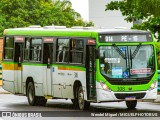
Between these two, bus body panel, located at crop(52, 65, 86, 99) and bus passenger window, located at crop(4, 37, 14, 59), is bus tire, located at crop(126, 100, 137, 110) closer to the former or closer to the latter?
bus body panel, located at crop(52, 65, 86, 99)

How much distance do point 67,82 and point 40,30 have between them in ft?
10.2

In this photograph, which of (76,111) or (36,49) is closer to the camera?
(76,111)

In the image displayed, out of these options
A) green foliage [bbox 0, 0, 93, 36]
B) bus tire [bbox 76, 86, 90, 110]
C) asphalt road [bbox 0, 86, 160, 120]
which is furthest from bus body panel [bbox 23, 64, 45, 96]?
green foliage [bbox 0, 0, 93, 36]

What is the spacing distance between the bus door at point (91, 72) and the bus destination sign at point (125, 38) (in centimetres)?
46

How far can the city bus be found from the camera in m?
26.6

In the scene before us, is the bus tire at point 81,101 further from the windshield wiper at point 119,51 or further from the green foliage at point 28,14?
the green foliage at point 28,14

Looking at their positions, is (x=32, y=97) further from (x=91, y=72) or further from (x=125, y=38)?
(x=125, y=38)

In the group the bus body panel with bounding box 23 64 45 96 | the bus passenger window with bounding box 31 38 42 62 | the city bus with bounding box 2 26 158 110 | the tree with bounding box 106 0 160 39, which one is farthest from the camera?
the tree with bounding box 106 0 160 39

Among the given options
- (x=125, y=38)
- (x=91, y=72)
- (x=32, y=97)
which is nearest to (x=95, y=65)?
(x=91, y=72)

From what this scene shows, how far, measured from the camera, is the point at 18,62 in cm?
3216

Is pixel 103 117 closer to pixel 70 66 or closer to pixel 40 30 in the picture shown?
pixel 70 66

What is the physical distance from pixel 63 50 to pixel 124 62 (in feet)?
9.49

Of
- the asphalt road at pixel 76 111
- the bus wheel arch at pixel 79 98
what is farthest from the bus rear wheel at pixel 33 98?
the bus wheel arch at pixel 79 98

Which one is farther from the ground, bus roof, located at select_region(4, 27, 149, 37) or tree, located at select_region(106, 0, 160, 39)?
tree, located at select_region(106, 0, 160, 39)
